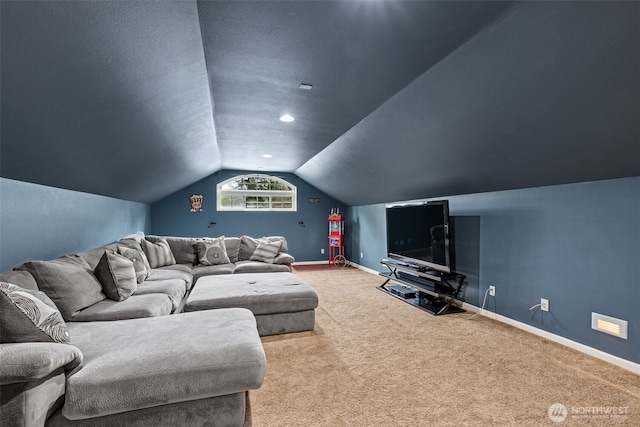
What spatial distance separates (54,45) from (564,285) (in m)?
3.97

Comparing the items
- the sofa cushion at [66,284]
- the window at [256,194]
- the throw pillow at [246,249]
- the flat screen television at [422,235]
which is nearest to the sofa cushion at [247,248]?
the throw pillow at [246,249]

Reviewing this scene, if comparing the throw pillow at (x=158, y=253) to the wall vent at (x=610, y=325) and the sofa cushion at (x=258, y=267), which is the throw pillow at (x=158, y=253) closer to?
the sofa cushion at (x=258, y=267)

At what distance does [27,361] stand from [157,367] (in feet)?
1.64

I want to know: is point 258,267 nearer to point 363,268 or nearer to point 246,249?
point 246,249

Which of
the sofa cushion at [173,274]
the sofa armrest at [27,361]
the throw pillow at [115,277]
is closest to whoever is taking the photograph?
the sofa armrest at [27,361]

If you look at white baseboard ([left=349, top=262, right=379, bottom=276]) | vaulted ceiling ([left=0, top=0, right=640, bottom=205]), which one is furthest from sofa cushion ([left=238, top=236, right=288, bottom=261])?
vaulted ceiling ([left=0, top=0, right=640, bottom=205])

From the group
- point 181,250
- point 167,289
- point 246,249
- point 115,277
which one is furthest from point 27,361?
point 246,249

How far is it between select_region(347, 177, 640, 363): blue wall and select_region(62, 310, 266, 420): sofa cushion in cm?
276

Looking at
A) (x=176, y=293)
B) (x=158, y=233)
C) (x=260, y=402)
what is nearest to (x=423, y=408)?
(x=260, y=402)

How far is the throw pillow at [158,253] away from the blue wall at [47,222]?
1.63 ft

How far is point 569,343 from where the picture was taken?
2754 mm

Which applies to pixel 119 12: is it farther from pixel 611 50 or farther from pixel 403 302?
pixel 403 302

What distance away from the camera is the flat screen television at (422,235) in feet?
12.4

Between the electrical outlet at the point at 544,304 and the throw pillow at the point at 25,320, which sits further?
the electrical outlet at the point at 544,304
